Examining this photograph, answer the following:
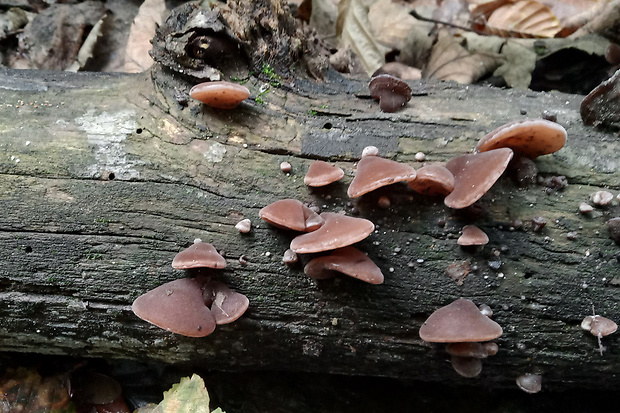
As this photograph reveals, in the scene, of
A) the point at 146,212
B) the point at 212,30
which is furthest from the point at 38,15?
the point at 146,212

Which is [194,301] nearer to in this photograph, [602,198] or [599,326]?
[599,326]

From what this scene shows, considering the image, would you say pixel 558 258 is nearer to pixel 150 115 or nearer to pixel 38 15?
pixel 150 115

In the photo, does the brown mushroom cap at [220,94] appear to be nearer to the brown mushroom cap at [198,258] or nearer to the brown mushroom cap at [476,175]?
the brown mushroom cap at [198,258]

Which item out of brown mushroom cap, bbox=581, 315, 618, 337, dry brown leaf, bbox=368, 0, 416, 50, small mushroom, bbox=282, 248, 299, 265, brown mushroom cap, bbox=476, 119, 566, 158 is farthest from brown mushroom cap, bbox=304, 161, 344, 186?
dry brown leaf, bbox=368, 0, 416, 50

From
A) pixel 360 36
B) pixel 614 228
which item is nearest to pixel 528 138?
pixel 614 228

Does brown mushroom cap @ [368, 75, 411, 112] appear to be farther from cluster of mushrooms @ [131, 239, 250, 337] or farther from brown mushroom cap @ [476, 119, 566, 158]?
cluster of mushrooms @ [131, 239, 250, 337]

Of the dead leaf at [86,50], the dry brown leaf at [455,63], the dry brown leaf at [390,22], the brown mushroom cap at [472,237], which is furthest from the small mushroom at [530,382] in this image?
the dead leaf at [86,50]

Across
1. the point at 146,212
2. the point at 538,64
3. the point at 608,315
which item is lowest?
the point at 608,315
